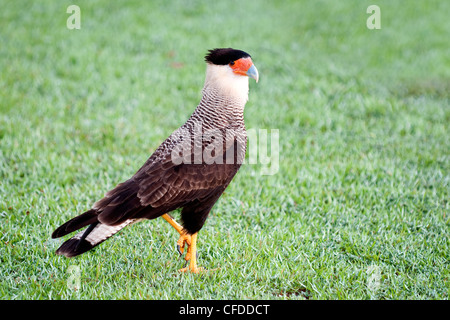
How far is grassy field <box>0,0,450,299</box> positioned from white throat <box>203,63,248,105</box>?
1.24 m

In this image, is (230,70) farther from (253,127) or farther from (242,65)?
(253,127)

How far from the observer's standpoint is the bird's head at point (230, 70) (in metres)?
3.61

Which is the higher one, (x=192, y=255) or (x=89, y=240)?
(x=89, y=240)

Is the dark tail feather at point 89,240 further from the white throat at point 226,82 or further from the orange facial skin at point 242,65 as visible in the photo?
the orange facial skin at point 242,65

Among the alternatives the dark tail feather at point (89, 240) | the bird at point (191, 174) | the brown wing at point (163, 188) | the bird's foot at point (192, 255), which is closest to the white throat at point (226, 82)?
the bird at point (191, 174)

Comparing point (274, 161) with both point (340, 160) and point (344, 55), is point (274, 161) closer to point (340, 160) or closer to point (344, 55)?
point (340, 160)

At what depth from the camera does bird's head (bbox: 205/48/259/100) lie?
3.61 m

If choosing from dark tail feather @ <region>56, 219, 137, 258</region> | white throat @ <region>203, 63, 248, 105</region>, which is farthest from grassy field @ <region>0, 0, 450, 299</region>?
white throat @ <region>203, 63, 248, 105</region>

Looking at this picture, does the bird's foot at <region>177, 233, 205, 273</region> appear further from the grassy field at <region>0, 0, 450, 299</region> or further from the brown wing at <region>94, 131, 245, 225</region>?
the brown wing at <region>94, 131, 245, 225</region>

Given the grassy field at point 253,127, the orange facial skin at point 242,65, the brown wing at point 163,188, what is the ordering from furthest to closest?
the grassy field at point 253,127, the orange facial skin at point 242,65, the brown wing at point 163,188

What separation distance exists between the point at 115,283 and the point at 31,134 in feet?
10.7

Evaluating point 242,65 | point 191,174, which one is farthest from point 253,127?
point 191,174

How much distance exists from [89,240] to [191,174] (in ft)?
2.70

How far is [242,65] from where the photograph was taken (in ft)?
11.9
